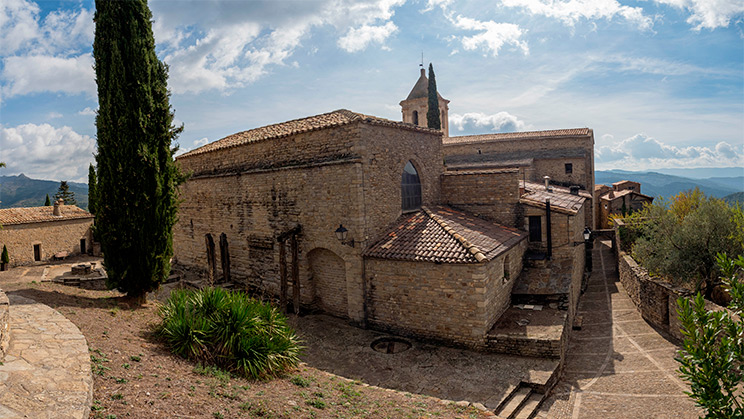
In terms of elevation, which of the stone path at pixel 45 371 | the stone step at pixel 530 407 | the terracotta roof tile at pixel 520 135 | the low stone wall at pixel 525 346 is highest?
the terracotta roof tile at pixel 520 135

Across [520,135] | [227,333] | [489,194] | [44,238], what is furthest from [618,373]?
[44,238]

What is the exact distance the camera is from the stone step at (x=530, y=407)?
9020mm

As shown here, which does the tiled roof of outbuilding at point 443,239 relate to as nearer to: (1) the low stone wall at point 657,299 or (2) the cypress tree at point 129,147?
(1) the low stone wall at point 657,299

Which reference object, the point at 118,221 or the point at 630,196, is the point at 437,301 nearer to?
the point at 118,221

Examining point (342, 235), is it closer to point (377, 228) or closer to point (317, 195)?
point (377, 228)

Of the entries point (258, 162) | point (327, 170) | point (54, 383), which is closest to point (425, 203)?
point (327, 170)

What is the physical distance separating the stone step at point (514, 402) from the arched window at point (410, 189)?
7.77 metres

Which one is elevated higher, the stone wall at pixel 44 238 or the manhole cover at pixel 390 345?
the stone wall at pixel 44 238

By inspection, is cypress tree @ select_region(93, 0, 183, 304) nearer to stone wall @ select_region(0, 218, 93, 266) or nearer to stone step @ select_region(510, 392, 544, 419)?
stone step @ select_region(510, 392, 544, 419)

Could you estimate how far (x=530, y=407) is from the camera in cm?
928

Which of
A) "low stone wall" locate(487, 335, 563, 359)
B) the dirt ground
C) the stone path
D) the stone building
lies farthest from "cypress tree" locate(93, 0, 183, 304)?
the stone building

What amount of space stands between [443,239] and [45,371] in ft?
33.3

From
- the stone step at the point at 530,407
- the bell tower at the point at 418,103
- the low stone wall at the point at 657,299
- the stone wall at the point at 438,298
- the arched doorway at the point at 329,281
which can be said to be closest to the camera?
the stone step at the point at 530,407

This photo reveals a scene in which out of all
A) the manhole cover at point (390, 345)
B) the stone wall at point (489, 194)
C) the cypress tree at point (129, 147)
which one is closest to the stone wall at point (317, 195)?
the stone wall at point (489, 194)
